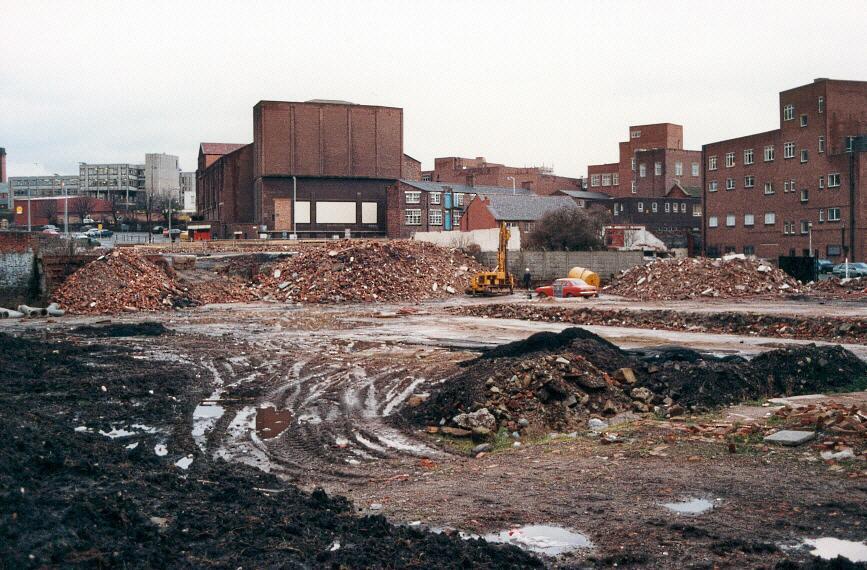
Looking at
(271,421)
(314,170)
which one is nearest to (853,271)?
(271,421)

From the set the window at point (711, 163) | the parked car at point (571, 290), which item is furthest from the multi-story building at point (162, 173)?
the parked car at point (571, 290)

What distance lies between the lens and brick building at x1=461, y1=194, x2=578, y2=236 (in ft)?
257

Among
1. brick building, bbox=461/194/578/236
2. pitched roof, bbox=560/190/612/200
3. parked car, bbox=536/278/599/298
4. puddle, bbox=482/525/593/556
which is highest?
pitched roof, bbox=560/190/612/200

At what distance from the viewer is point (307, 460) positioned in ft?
33.8

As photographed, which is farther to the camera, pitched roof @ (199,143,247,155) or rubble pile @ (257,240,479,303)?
pitched roof @ (199,143,247,155)

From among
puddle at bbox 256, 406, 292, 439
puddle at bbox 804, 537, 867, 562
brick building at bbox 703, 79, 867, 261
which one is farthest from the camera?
brick building at bbox 703, 79, 867, 261

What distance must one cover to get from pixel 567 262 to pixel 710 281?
11.8m

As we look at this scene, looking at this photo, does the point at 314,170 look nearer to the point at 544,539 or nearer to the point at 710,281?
the point at 710,281

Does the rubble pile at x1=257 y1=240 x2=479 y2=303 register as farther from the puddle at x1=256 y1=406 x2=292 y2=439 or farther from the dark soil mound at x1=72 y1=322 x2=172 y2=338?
the puddle at x1=256 y1=406 x2=292 y2=439

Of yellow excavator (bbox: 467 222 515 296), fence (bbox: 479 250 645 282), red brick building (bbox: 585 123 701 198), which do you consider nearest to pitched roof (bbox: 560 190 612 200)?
red brick building (bbox: 585 123 701 198)

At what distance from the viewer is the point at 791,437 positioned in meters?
9.82

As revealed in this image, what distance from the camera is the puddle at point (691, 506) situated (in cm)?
747

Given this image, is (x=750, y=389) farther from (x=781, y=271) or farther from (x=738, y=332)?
(x=781, y=271)

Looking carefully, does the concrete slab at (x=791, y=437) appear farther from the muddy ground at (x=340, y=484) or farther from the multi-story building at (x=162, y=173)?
the multi-story building at (x=162, y=173)
